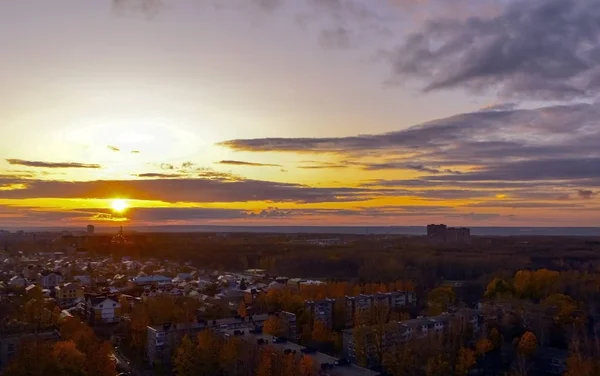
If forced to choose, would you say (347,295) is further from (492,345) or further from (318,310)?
(492,345)

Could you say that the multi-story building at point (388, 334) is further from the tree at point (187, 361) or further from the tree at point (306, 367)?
the tree at point (187, 361)

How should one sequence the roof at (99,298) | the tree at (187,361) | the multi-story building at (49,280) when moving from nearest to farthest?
the tree at (187,361)
the roof at (99,298)
the multi-story building at (49,280)

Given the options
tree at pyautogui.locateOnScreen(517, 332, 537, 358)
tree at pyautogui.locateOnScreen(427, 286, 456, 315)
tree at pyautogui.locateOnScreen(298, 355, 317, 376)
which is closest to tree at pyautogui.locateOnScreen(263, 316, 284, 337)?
tree at pyautogui.locateOnScreen(298, 355, 317, 376)

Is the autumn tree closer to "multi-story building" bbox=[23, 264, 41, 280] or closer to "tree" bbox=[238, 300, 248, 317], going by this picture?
"tree" bbox=[238, 300, 248, 317]

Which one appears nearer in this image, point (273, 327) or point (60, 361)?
Result: point (60, 361)

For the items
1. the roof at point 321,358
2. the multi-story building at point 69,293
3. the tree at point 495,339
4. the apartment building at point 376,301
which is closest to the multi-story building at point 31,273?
the multi-story building at point 69,293

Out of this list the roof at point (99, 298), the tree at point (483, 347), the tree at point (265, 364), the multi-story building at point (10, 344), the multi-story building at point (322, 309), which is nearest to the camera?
the tree at point (265, 364)

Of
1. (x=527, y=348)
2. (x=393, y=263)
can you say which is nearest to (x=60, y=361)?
(x=527, y=348)

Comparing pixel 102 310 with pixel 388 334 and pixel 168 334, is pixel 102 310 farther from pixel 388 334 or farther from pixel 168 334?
pixel 388 334
